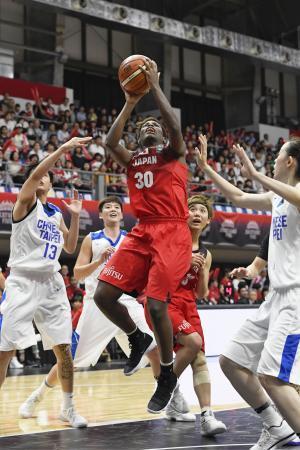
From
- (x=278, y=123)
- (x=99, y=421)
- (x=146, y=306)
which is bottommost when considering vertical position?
(x=99, y=421)

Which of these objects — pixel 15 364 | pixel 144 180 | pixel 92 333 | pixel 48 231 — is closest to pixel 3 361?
pixel 48 231

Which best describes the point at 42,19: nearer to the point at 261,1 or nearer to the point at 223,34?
the point at 223,34

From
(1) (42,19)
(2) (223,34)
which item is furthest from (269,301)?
(1) (42,19)

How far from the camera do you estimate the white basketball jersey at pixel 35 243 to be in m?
5.68

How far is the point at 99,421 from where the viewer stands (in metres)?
6.15

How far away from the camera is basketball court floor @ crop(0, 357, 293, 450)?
16.1 ft

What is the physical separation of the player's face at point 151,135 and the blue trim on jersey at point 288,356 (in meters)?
1.71

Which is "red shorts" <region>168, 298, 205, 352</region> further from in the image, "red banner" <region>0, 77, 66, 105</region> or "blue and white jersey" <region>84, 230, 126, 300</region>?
"red banner" <region>0, 77, 66, 105</region>

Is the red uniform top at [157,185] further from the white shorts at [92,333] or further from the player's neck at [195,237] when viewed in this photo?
the white shorts at [92,333]

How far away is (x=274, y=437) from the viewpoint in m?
4.59

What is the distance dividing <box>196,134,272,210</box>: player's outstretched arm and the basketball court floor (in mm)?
1629

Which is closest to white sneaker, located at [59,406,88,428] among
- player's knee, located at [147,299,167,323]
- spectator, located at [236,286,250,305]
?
player's knee, located at [147,299,167,323]

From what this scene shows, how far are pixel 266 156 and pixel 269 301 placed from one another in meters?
19.8

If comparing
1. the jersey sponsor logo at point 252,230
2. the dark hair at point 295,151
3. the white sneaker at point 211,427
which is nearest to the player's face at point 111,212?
the white sneaker at point 211,427
